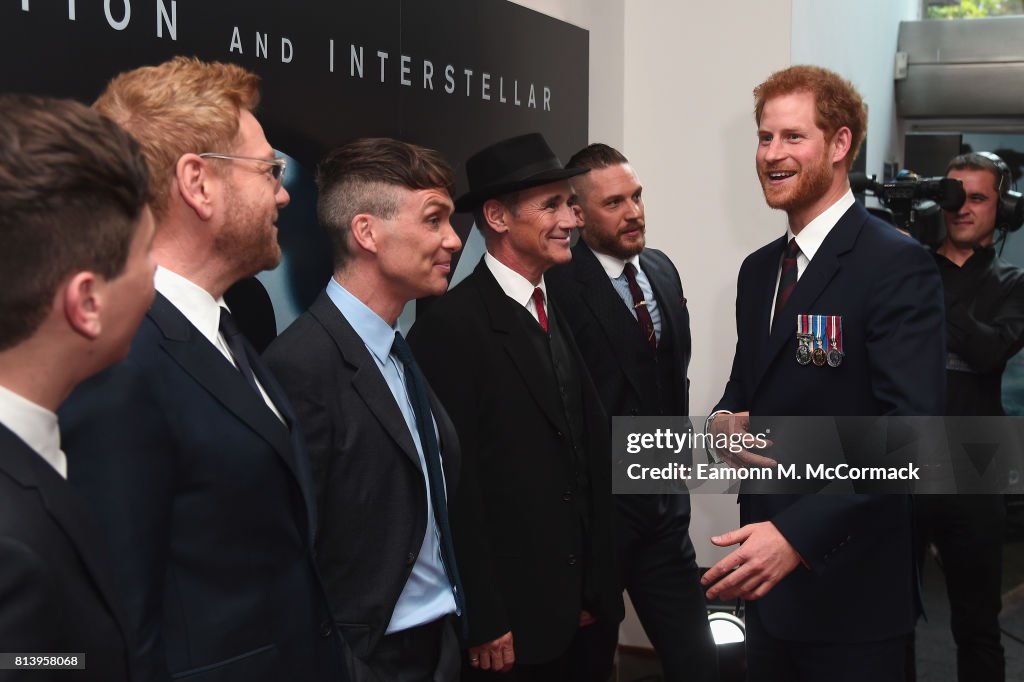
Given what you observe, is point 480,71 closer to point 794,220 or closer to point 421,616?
point 794,220

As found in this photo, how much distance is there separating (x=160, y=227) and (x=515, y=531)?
1.26 metres

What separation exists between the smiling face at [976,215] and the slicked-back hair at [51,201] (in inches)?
135

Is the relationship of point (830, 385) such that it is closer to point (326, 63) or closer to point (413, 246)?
point (413, 246)

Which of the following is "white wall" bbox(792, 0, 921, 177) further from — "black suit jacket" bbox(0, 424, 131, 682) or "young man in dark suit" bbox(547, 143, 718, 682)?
"black suit jacket" bbox(0, 424, 131, 682)

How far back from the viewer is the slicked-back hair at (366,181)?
212 centimetres

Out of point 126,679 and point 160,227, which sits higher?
A: point 160,227

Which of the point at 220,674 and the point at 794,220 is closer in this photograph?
the point at 220,674

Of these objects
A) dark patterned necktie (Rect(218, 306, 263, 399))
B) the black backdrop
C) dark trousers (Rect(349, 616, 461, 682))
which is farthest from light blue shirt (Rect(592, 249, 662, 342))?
dark patterned necktie (Rect(218, 306, 263, 399))

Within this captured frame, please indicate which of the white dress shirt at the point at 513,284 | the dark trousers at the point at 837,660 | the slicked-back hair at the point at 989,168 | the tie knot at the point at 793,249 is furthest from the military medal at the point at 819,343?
the slicked-back hair at the point at 989,168

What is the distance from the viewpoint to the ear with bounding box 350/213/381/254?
209 centimetres

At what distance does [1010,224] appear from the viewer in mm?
3844

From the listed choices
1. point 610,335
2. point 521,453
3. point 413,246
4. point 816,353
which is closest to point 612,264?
point 610,335

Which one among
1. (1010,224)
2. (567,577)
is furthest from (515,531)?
(1010,224)

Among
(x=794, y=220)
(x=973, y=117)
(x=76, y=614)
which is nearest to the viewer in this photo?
(x=76, y=614)
